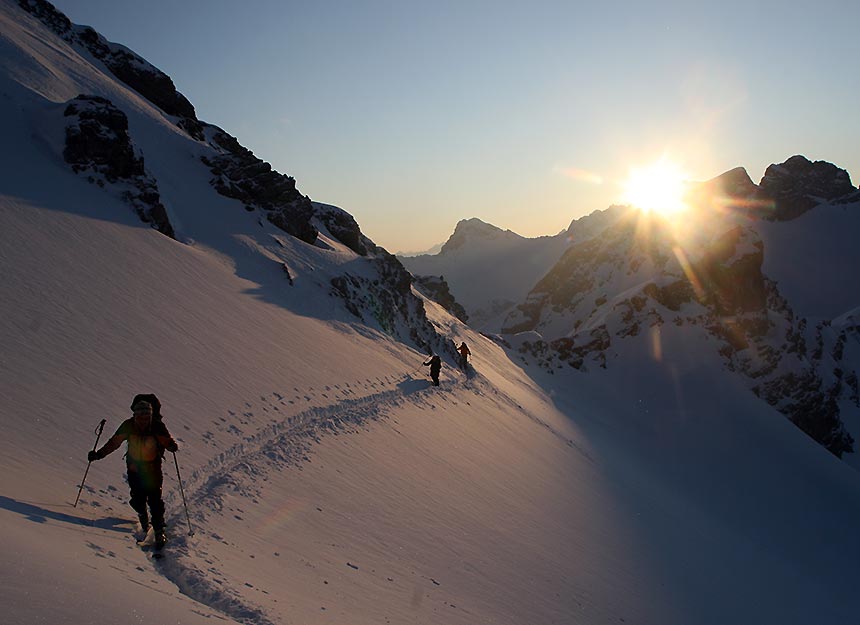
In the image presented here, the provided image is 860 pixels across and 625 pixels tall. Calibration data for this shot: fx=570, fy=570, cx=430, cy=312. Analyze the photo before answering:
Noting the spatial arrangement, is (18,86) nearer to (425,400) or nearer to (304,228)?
(304,228)

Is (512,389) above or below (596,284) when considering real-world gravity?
below

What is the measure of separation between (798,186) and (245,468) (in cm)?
19577

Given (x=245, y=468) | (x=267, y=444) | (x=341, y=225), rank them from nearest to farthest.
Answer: (x=245, y=468) < (x=267, y=444) < (x=341, y=225)

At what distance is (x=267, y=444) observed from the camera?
1328cm

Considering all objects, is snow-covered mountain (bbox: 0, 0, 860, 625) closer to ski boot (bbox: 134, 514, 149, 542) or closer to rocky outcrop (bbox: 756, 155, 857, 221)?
ski boot (bbox: 134, 514, 149, 542)

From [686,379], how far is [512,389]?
1345 inches

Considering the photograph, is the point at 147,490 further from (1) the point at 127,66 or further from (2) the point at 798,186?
(2) the point at 798,186

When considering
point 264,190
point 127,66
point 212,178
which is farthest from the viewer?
point 127,66

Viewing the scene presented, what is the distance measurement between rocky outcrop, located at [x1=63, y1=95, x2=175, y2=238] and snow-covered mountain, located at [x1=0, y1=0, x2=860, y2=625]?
15cm

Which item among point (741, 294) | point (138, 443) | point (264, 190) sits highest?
point (741, 294)

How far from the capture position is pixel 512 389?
42.2 meters

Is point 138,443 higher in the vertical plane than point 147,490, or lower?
higher

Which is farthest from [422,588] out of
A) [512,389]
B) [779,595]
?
[512,389]

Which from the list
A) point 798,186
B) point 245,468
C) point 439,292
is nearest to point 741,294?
point 439,292
